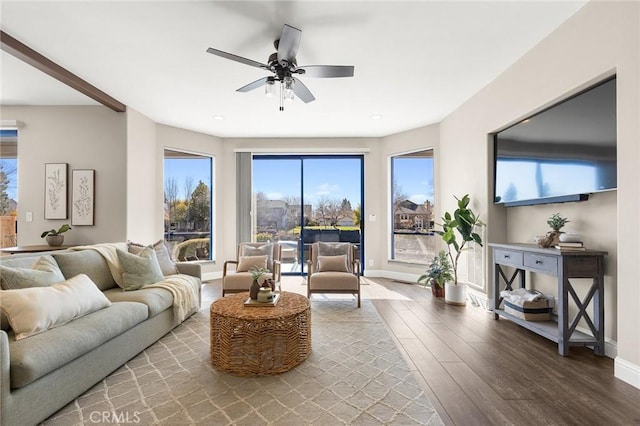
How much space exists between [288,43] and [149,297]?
8.53 feet

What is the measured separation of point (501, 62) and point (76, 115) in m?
5.63

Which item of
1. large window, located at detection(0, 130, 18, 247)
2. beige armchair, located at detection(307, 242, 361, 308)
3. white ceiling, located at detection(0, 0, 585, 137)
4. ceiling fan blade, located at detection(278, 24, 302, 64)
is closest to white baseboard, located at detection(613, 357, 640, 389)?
beige armchair, located at detection(307, 242, 361, 308)

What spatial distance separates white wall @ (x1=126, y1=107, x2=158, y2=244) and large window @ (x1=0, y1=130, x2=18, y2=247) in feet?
5.56

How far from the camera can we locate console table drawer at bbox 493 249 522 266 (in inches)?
122

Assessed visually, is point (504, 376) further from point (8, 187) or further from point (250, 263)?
point (8, 187)

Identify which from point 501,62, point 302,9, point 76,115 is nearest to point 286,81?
point 302,9

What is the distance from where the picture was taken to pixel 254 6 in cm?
239

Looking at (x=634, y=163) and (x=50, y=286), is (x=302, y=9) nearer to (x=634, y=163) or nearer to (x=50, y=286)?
(x=634, y=163)

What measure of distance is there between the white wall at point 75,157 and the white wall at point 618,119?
5.14 m

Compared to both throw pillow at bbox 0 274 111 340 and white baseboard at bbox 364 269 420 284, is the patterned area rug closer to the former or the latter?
throw pillow at bbox 0 274 111 340

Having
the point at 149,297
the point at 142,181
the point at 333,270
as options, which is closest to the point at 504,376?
the point at 333,270

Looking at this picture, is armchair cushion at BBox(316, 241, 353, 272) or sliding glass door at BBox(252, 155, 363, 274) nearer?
armchair cushion at BBox(316, 241, 353, 272)

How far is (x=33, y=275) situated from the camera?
7.36ft

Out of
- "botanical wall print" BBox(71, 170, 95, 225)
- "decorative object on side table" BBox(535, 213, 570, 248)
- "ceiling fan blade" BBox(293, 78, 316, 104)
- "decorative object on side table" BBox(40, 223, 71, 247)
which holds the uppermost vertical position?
"ceiling fan blade" BBox(293, 78, 316, 104)
